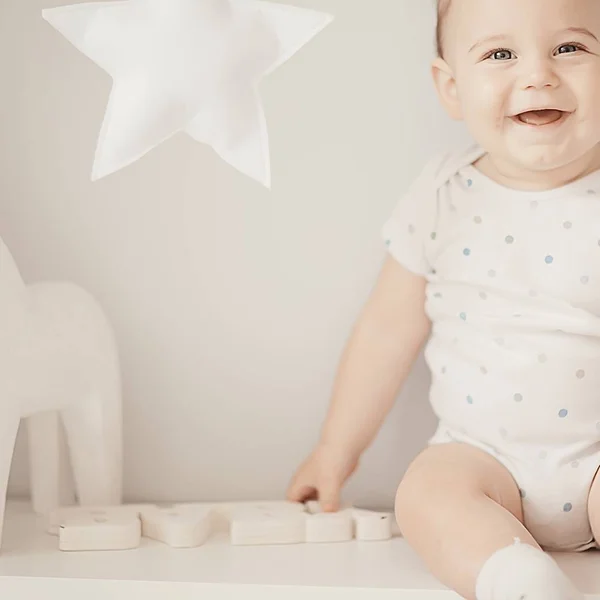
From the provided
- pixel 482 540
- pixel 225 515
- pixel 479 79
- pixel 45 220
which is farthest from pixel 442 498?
pixel 45 220

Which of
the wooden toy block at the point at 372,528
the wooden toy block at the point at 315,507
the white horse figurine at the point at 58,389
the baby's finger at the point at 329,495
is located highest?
the white horse figurine at the point at 58,389

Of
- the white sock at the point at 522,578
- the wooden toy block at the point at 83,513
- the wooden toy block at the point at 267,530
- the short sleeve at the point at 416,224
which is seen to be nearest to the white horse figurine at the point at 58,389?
the wooden toy block at the point at 83,513

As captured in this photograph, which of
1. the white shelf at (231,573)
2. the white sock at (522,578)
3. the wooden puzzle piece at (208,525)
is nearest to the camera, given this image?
Result: the white sock at (522,578)

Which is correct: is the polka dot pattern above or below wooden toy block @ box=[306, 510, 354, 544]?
above

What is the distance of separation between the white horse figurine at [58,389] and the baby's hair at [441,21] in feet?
1.33

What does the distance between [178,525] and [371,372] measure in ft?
0.79

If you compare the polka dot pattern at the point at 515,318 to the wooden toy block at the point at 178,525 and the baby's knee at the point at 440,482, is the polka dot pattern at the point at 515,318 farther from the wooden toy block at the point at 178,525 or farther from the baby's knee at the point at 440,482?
the wooden toy block at the point at 178,525

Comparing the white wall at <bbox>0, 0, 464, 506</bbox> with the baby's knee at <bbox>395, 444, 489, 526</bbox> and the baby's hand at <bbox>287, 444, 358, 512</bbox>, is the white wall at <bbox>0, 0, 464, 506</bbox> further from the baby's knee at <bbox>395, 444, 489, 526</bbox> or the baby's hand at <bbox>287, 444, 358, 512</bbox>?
the baby's knee at <bbox>395, 444, 489, 526</bbox>

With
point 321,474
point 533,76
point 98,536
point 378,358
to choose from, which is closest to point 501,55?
point 533,76

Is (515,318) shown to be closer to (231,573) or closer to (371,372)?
(371,372)

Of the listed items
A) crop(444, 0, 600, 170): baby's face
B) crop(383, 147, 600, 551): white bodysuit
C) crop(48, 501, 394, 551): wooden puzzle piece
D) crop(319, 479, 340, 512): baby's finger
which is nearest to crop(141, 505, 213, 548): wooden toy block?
crop(48, 501, 394, 551): wooden puzzle piece

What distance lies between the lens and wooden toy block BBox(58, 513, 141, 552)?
0.90 metres

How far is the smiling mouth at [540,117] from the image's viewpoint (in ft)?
2.92

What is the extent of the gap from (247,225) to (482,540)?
0.47 meters
